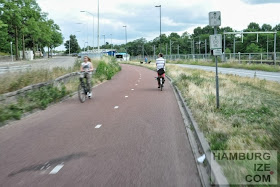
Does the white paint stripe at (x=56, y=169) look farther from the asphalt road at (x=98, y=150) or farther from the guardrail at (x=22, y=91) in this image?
the guardrail at (x=22, y=91)

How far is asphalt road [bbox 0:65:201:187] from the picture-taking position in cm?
494

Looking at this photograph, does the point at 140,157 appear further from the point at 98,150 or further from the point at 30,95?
the point at 30,95

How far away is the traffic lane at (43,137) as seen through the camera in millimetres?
5681

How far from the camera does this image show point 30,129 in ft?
28.3

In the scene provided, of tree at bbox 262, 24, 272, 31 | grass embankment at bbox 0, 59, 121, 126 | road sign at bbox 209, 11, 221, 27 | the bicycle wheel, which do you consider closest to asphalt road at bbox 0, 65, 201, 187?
grass embankment at bbox 0, 59, 121, 126

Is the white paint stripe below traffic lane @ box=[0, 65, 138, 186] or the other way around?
below

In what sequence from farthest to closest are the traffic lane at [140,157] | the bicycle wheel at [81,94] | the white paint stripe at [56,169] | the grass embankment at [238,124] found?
1. the bicycle wheel at [81,94]
2. the grass embankment at [238,124]
3. the white paint stripe at [56,169]
4. the traffic lane at [140,157]

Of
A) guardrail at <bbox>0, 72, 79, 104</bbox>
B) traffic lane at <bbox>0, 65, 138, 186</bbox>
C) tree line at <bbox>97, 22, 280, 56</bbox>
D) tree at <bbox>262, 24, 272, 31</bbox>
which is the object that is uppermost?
tree at <bbox>262, 24, 272, 31</bbox>

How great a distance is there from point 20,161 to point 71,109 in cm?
627

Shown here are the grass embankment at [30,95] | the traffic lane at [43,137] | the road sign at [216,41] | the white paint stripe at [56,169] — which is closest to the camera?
the white paint stripe at [56,169]

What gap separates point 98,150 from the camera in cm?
644

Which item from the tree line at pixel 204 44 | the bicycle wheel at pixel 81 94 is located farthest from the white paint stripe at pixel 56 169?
the tree line at pixel 204 44

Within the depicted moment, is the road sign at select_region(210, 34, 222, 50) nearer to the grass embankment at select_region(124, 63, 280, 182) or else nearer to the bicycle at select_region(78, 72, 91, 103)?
the grass embankment at select_region(124, 63, 280, 182)

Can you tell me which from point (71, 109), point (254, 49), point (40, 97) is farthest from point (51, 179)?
point (254, 49)
